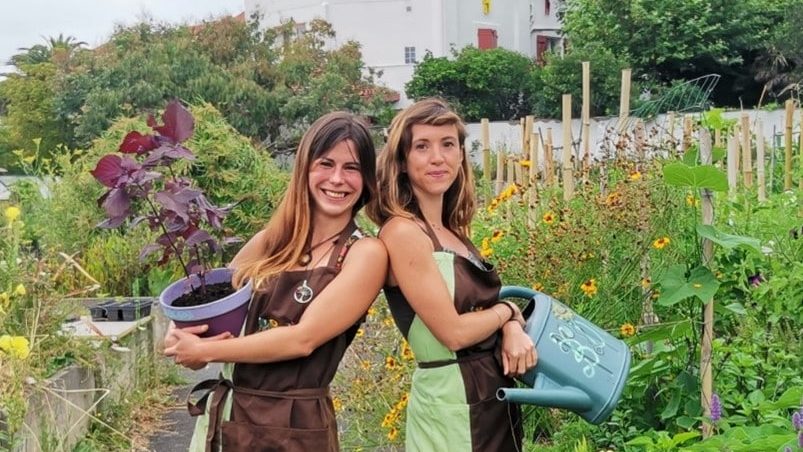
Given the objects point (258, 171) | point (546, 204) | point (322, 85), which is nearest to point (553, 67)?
point (322, 85)

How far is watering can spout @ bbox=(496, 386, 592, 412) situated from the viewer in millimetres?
1861

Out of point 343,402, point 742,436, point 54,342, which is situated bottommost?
point 343,402

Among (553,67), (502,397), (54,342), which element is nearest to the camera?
(502,397)

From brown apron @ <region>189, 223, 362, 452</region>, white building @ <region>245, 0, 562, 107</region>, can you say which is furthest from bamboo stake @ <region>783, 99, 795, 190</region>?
white building @ <region>245, 0, 562, 107</region>

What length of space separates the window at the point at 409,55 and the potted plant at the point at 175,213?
92.5 ft

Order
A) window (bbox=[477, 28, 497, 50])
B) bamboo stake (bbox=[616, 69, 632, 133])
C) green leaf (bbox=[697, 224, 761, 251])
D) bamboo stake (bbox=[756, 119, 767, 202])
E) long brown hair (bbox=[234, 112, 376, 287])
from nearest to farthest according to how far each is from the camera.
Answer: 1. long brown hair (bbox=[234, 112, 376, 287])
2. green leaf (bbox=[697, 224, 761, 251])
3. bamboo stake (bbox=[616, 69, 632, 133])
4. bamboo stake (bbox=[756, 119, 767, 202])
5. window (bbox=[477, 28, 497, 50])

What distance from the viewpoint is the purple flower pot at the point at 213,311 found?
5.82 feet

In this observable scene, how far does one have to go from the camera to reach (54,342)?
13.0 feet

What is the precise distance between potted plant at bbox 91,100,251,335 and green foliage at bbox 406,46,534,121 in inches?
960

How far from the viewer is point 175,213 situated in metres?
1.83

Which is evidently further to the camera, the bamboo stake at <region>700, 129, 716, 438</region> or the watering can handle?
the bamboo stake at <region>700, 129, 716, 438</region>

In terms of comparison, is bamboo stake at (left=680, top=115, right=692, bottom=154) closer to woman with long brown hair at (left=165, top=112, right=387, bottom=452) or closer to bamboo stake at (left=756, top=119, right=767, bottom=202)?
woman with long brown hair at (left=165, top=112, right=387, bottom=452)

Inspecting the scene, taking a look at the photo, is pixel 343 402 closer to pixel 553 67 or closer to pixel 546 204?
pixel 546 204

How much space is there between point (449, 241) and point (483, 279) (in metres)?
0.12
